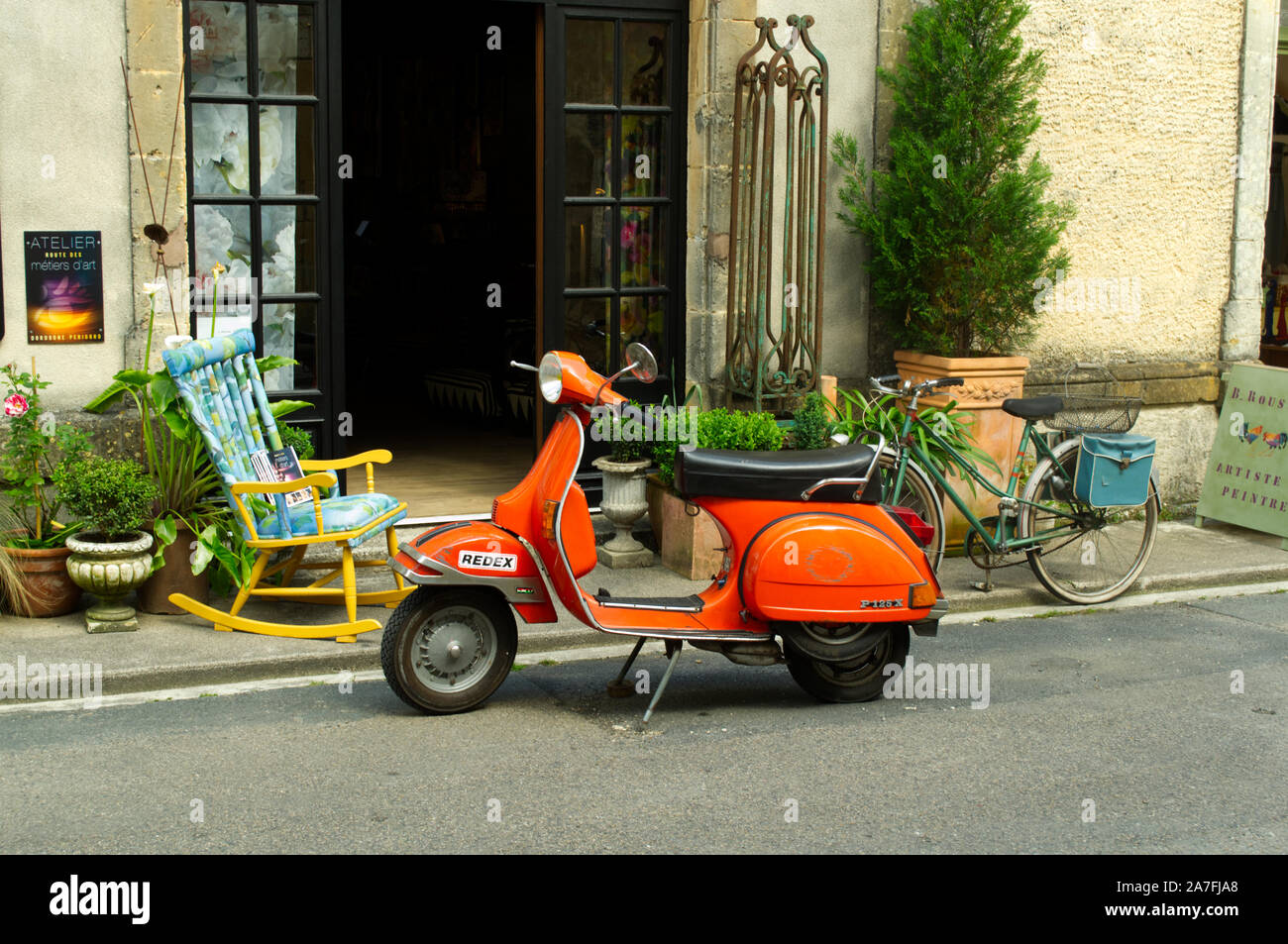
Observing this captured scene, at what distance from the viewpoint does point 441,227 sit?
48.6 ft

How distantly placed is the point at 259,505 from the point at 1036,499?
13.2 ft

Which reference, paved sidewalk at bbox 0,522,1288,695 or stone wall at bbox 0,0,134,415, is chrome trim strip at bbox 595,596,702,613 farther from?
stone wall at bbox 0,0,134,415

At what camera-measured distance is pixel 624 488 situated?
8180 mm

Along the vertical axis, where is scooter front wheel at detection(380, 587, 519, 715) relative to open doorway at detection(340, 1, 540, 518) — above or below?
below

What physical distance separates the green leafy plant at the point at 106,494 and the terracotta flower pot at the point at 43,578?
27 cm

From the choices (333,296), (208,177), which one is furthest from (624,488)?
(208,177)

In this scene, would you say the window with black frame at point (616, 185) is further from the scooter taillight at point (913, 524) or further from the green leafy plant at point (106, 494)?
the scooter taillight at point (913, 524)

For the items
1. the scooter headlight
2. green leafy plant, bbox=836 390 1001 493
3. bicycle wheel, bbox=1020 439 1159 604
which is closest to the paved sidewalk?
bicycle wheel, bbox=1020 439 1159 604

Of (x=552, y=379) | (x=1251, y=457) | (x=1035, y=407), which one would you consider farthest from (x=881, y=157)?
(x=552, y=379)

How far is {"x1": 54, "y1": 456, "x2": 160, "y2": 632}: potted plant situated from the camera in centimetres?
667

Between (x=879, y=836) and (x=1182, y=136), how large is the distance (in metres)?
6.85

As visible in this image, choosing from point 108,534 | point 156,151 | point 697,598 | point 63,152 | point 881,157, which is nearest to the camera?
point 697,598

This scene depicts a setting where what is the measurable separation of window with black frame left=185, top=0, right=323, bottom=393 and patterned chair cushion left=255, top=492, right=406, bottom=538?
48.8 inches

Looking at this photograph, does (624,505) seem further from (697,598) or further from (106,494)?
(106,494)
